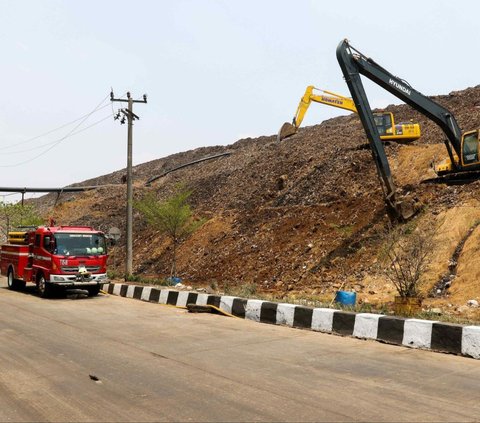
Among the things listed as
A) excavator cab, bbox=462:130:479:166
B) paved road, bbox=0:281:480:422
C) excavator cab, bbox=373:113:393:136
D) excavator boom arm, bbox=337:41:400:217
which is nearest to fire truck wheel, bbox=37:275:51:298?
paved road, bbox=0:281:480:422

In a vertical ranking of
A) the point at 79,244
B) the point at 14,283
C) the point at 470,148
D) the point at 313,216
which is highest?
the point at 470,148

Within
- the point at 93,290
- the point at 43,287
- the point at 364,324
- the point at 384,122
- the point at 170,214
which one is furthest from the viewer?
the point at 384,122

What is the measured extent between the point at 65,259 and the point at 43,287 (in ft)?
4.68

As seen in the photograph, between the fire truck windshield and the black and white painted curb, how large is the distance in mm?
5314

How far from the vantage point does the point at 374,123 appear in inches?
771

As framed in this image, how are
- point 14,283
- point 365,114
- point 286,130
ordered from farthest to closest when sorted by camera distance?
point 286,130 < point 14,283 < point 365,114

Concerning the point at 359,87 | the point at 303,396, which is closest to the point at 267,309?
the point at 303,396

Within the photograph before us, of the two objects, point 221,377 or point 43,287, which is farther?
point 43,287

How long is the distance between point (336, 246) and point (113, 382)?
14.6 metres

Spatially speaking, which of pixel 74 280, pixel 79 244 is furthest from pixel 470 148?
pixel 74 280

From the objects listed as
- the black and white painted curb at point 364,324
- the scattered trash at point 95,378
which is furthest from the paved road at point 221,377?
the black and white painted curb at point 364,324

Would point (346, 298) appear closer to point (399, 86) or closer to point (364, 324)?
point (364, 324)

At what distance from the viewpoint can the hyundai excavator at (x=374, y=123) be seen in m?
19.1

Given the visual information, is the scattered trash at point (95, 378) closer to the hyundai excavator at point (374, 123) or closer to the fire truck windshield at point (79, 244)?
the fire truck windshield at point (79, 244)
